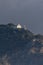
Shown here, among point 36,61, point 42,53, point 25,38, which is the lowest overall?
point 36,61

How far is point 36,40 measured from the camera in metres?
90.8

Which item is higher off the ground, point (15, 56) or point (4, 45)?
point (4, 45)

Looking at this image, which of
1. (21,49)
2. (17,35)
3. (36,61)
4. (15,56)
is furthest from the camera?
(17,35)

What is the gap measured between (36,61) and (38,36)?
52.4ft

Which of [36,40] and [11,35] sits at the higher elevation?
[11,35]

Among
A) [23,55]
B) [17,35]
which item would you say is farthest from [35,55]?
[17,35]

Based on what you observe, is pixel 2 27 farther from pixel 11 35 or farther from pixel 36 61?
pixel 36 61

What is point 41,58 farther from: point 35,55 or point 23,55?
point 23,55

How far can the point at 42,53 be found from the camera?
81.1 m

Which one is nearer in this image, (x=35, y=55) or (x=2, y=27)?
(x=35, y=55)

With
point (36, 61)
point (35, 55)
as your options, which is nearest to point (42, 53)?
point (35, 55)

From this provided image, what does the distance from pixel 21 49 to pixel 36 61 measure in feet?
60.3

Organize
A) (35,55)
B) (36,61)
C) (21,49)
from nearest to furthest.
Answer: (36,61) → (35,55) → (21,49)

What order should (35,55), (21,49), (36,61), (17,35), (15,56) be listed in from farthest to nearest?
(17,35)
(21,49)
(15,56)
(35,55)
(36,61)
